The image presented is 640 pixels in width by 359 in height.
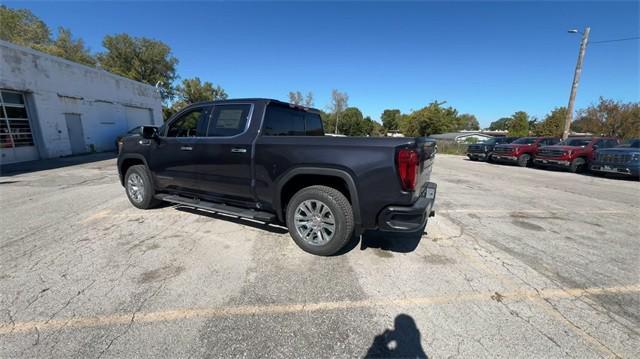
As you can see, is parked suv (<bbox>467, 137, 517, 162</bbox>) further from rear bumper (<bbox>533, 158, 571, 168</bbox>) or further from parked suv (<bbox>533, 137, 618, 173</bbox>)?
parked suv (<bbox>533, 137, 618, 173</bbox>)

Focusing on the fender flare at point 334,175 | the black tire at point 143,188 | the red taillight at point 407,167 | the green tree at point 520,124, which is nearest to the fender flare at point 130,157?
the black tire at point 143,188

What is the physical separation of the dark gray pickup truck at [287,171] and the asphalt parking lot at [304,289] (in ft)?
1.51

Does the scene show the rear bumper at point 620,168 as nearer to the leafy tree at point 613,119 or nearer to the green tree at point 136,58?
the leafy tree at point 613,119

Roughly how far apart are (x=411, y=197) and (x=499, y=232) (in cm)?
257

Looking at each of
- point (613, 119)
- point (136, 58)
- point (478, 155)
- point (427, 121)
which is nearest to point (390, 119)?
point (427, 121)

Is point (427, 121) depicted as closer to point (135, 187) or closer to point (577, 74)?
point (577, 74)

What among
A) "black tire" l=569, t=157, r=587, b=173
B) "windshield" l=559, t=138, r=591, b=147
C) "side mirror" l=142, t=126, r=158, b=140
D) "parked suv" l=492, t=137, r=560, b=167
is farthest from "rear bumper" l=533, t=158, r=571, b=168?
"side mirror" l=142, t=126, r=158, b=140

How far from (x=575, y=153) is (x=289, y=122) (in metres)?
14.5

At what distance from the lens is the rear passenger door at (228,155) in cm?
362

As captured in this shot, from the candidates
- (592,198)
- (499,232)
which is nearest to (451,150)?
(592,198)

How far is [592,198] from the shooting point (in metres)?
6.93

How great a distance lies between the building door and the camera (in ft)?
46.1

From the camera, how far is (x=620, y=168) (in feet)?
33.2

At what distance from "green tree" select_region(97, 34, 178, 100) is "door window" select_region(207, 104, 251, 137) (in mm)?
38747
